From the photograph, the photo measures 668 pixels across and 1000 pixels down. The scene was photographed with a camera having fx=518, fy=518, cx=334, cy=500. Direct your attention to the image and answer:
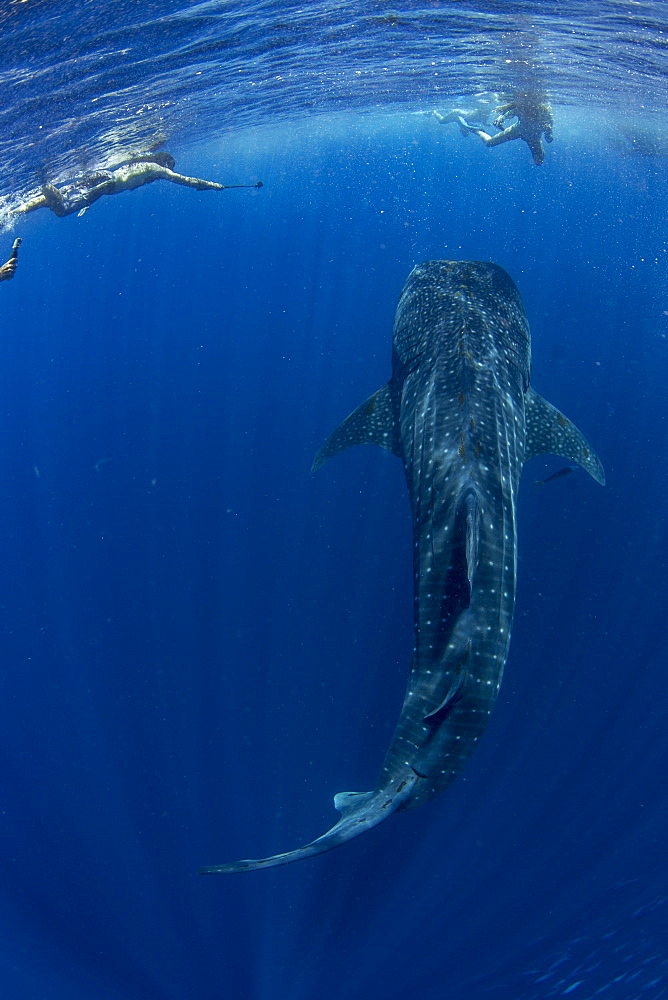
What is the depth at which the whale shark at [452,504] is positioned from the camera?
4.21 metres

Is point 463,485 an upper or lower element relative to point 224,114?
lower

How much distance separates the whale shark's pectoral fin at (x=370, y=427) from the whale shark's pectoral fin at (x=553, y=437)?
1.70 meters

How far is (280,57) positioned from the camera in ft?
51.9

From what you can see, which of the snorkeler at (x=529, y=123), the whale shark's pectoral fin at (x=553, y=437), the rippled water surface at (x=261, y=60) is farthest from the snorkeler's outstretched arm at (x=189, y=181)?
the snorkeler at (x=529, y=123)

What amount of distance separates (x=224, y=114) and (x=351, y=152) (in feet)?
112

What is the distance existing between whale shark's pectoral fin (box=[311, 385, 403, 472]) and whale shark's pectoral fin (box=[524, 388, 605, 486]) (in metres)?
1.70

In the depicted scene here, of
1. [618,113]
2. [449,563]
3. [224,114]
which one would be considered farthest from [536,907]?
[618,113]

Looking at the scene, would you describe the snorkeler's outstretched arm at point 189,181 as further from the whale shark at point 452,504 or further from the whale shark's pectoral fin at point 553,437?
the whale shark's pectoral fin at point 553,437

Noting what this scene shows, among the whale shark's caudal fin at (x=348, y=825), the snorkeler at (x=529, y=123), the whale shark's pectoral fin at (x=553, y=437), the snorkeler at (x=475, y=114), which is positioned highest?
the snorkeler at (x=475, y=114)

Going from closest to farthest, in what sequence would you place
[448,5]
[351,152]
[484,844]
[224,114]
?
[484,844] < [448,5] < [224,114] < [351,152]

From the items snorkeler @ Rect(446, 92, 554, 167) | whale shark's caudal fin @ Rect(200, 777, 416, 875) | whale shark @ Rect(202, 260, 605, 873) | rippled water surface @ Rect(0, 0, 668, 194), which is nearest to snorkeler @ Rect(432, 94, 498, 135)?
snorkeler @ Rect(446, 92, 554, 167)

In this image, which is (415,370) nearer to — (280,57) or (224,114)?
(280,57)

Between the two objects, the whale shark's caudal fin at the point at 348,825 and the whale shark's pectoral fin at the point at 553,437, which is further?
the whale shark's pectoral fin at the point at 553,437

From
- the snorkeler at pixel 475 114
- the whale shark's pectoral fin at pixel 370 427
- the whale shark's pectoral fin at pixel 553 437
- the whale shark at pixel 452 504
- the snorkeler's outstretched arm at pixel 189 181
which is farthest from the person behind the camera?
the snorkeler at pixel 475 114
